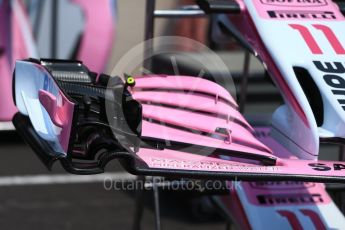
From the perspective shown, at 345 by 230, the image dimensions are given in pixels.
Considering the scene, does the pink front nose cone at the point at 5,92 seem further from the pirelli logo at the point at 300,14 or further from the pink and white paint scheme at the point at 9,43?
the pirelli logo at the point at 300,14

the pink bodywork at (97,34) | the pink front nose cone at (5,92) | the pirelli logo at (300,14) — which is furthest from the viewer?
the pink bodywork at (97,34)

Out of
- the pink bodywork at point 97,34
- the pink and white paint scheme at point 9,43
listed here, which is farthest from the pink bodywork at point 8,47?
the pink bodywork at point 97,34

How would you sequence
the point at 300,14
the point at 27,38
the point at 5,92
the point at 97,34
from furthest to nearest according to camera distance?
the point at 97,34, the point at 27,38, the point at 5,92, the point at 300,14

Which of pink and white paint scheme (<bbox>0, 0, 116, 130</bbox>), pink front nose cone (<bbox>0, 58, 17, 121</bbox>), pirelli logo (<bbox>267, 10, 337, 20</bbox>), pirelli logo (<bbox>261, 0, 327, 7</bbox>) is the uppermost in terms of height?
pirelli logo (<bbox>261, 0, 327, 7</bbox>)

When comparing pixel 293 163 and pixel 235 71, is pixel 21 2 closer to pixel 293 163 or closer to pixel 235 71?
pixel 235 71

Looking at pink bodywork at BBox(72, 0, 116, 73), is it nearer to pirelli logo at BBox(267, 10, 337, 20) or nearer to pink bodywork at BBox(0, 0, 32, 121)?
pink bodywork at BBox(0, 0, 32, 121)

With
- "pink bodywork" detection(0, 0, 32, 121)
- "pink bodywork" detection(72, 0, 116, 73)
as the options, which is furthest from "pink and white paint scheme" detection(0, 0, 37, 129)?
"pink bodywork" detection(72, 0, 116, 73)

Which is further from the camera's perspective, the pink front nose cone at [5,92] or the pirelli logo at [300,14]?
the pink front nose cone at [5,92]

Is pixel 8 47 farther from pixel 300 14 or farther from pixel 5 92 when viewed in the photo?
pixel 300 14

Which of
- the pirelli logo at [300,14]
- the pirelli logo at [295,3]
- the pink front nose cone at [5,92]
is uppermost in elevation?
the pirelli logo at [295,3]

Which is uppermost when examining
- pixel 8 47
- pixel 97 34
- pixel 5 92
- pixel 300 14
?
pixel 300 14

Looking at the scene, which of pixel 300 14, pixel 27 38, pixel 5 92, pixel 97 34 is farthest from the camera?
pixel 97 34

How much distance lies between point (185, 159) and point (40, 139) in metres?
0.37

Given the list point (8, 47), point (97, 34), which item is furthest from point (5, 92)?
point (97, 34)
